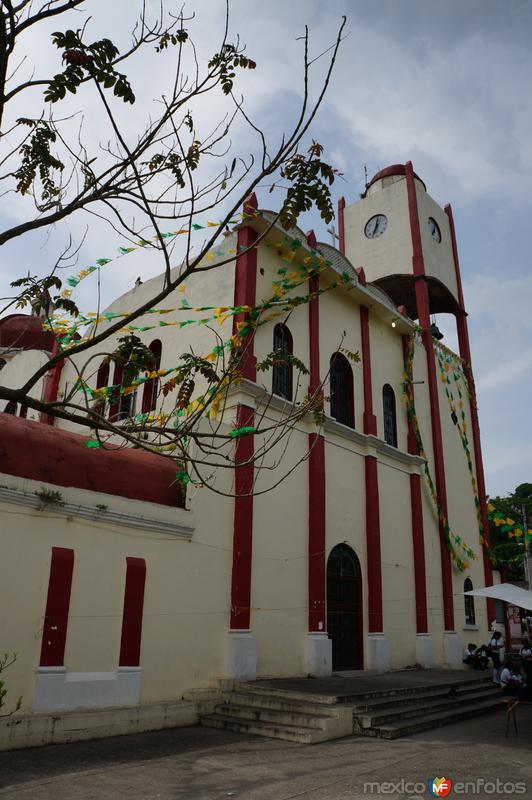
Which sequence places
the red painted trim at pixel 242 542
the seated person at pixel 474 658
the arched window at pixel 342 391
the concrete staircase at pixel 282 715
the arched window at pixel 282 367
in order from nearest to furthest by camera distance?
the concrete staircase at pixel 282 715 → the red painted trim at pixel 242 542 → the arched window at pixel 282 367 → the arched window at pixel 342 391 → the seated person at pixel 474 658

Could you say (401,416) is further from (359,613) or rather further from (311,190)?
(311,190)

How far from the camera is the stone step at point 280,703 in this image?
835cm

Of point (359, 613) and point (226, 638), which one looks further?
point (359, 613)

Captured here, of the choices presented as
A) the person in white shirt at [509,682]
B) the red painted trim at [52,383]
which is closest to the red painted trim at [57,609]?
the person in white shirt at [509,682]

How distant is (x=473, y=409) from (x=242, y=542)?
11.9 meters

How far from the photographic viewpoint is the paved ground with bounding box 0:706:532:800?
5387 mm

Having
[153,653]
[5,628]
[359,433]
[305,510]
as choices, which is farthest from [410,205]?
[5,628]

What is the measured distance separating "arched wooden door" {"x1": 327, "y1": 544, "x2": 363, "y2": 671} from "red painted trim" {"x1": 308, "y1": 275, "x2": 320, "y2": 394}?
357 cm

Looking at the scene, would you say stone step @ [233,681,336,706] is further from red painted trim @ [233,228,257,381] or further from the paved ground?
red painted trim @ [233,228,257,381]

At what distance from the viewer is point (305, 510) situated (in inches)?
476

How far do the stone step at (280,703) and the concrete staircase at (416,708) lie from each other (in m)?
0.51

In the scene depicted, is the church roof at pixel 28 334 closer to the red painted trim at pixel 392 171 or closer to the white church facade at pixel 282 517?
the white church facade at pixel 282 517

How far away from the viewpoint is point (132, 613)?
856 centimetres

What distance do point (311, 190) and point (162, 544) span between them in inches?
244
